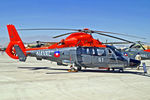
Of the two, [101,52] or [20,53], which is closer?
[101,52]

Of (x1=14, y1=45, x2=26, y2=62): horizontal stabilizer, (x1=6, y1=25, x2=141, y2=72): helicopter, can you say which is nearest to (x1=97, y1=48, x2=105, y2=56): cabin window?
(x1=6, y1=25, x2=141, y2=72): helicopter

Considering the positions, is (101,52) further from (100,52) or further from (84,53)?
(84,53)

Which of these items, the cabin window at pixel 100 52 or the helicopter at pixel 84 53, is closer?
the helicopter at pixel 84 53

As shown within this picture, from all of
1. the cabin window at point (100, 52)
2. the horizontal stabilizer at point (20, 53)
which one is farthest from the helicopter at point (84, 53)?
the horizontal stabilizer at point (20, 53)

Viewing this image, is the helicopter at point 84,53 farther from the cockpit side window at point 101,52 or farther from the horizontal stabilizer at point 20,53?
the horizontal stabilizer at point 20,53

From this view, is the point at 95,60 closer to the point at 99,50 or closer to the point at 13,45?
the point at 99,50

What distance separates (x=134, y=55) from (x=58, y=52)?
37.3 ft

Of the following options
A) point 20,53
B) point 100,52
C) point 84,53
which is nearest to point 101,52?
point 100,52

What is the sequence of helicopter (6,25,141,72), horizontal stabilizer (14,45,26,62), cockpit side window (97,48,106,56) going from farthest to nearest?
horizontal stabilizer (14,45,26,62), cockpit side window (97,48,106,56), helicopter (6,25,141,72)

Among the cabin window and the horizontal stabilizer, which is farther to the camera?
the horizontal stabilizer

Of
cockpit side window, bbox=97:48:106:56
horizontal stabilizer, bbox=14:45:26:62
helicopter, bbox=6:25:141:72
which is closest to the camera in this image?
helicopter, bbox=6:25:141:72

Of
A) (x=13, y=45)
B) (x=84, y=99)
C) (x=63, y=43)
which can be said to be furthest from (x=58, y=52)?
(x=84, y=99)

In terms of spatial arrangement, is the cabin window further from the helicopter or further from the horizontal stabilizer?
the horizontal stabilizer

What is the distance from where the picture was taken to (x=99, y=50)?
54.2ft
